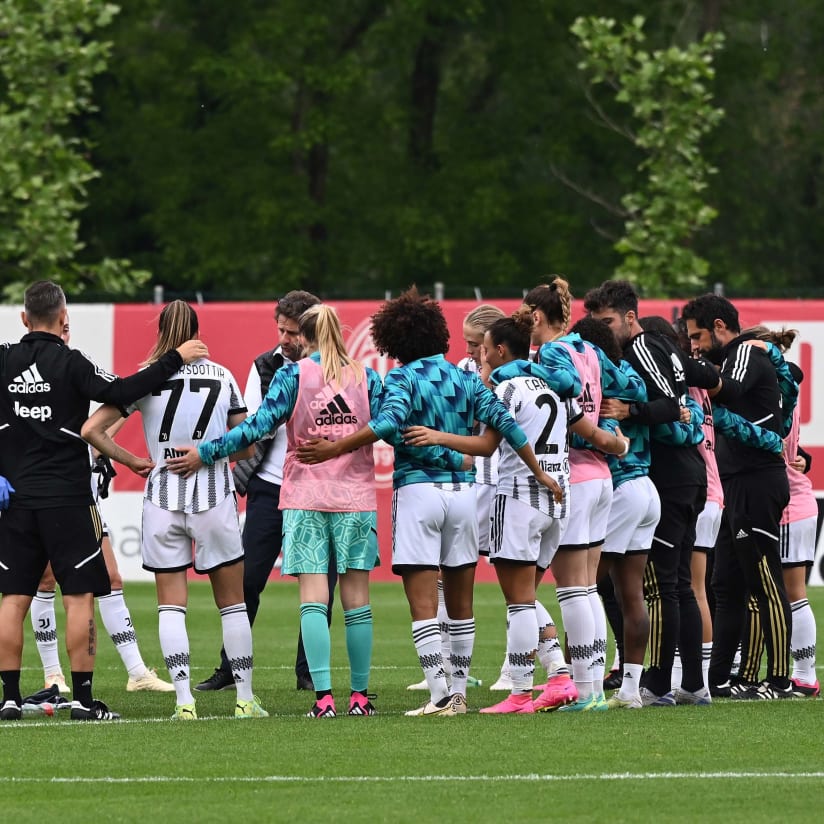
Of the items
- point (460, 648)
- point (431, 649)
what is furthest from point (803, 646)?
point (431, 649)

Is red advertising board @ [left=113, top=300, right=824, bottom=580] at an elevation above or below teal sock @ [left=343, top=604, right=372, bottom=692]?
above

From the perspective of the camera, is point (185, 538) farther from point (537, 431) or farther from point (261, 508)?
point (261, 508)

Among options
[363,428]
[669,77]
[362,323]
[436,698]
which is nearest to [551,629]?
[436,698]

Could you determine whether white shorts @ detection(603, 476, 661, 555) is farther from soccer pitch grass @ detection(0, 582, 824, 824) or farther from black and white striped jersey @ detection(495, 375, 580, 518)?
soccer pitch grass @ detection(0, 582, 824, 824)

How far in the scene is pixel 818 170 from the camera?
35.8 meters

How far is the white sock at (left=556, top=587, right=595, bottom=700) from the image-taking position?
9.41 metres

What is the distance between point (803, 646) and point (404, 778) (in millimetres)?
3992

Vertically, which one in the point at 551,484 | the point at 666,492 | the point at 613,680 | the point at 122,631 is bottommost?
the point at 613,680

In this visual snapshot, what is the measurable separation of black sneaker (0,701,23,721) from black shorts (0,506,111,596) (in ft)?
1.99

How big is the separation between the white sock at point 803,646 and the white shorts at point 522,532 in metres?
2.05

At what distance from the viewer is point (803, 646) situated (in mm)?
10773

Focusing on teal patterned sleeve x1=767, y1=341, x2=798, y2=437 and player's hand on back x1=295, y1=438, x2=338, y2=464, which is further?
teal patterned sleeve x1=767, y1=341, x2=798, y2=437

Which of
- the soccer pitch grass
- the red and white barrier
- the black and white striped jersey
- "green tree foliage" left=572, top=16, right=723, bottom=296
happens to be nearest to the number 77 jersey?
the soccer pitch grass

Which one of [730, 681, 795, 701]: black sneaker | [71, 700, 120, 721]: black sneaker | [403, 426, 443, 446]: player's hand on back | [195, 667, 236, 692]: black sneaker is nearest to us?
[403, 426, 443, 446]: player's hand on back
